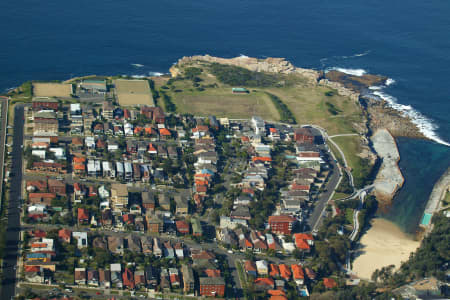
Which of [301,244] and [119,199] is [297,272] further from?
[119,199]

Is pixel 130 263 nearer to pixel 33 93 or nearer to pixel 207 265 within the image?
pixel 207 265

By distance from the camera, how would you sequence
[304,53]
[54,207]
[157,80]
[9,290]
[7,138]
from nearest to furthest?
[9,290]
[54,207]
[7,138]
[157,80]
[304,53]

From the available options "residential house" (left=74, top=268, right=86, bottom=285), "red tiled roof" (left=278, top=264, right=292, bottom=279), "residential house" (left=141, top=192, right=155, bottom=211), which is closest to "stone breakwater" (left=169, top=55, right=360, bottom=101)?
"residential house" (left=141, top=192, right=155, bottom=211)

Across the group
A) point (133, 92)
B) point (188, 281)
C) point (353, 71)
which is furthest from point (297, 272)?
point (353, 71)

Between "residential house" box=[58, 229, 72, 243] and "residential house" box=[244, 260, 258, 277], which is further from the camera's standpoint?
"residential house" box=[244, 260, 258, 277]

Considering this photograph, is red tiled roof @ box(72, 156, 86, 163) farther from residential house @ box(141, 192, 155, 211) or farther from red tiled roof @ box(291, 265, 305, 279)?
red tiled roof @ box(291, 265, 305, 279)

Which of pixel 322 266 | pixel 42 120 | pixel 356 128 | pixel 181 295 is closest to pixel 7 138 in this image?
pixel 42 120
